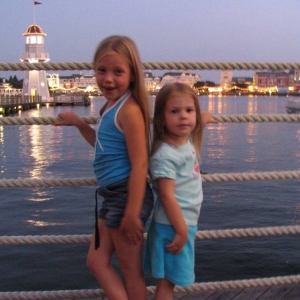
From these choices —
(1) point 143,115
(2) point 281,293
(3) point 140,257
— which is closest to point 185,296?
(2) point 281,293

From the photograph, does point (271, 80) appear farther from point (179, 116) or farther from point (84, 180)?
point (179, 116)

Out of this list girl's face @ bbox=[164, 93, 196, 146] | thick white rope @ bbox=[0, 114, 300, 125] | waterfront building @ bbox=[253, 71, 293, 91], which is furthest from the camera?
waterfront building @ bbox=[253, 71, 293, 91]

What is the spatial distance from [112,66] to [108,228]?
0.63m

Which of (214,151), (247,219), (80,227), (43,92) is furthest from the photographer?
(43,92)

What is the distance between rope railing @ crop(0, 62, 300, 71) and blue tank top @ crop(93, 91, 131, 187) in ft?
1.32

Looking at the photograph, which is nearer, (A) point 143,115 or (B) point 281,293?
(A) point 143,115

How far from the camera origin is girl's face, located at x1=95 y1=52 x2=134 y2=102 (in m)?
1.87

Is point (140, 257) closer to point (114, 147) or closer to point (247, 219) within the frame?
point (114, 147)

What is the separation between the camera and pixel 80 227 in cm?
811

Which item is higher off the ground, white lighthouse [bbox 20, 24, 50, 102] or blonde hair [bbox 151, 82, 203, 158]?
white lighthouse [bbox 20, 24, 50, 102]

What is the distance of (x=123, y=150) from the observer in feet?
6.21

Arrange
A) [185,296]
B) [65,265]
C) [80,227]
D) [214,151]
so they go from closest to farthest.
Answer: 1. [185,296]
2. [65,265]
3. [80,227]
4. [214,151]

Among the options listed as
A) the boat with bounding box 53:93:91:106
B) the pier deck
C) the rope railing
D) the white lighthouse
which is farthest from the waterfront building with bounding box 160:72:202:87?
the boat with bounding box 53:93:91:106

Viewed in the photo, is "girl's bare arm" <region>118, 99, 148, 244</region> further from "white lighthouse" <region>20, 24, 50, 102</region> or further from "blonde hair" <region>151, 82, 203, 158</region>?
"white lighthouse" <region>20, 24, 50, 102</region>
